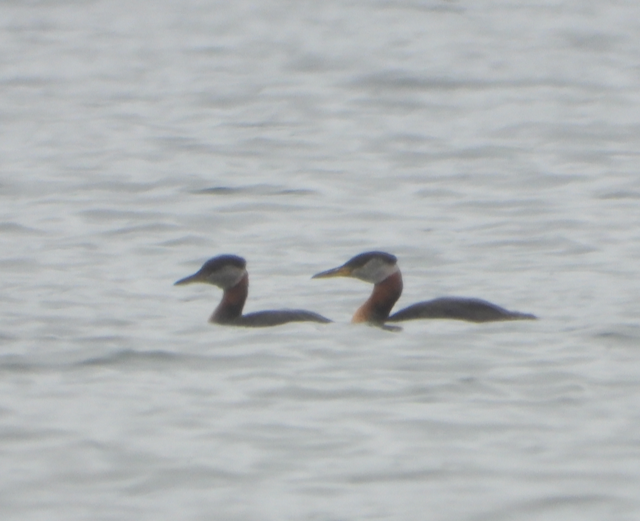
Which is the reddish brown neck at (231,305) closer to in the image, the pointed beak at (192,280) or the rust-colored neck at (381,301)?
the pointed beak at (192,280)

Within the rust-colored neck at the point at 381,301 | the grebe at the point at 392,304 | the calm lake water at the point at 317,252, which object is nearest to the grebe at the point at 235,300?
the calm lake water at the point at 317,252

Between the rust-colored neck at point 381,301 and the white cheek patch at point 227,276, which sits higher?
the white cheek patch at point 227,276

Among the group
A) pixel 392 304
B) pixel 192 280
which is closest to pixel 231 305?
pixel 192 280

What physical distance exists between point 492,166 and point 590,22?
11.4 metres

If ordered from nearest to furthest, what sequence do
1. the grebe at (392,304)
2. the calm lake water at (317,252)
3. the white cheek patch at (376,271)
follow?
the calm lake water at (317,252)
the grebe at (392,304)
the white cheek patch at (376,271)

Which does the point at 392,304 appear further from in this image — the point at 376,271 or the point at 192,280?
the point at 192,280

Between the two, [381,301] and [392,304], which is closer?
[381,301]

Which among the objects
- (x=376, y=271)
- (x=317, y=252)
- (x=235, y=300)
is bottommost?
(x=317, y=252)

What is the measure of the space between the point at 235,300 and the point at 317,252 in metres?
3.35

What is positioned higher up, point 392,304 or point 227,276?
point 227,276

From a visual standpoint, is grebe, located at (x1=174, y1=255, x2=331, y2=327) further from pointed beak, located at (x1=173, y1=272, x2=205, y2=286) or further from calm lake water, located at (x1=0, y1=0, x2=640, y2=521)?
calm lake water, located at (x1=0, y1=0, x2=640, y2=521)

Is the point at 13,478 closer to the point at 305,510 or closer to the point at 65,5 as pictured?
the point at 305,510

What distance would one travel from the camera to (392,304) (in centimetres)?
1291

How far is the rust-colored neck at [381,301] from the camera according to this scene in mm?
12648
